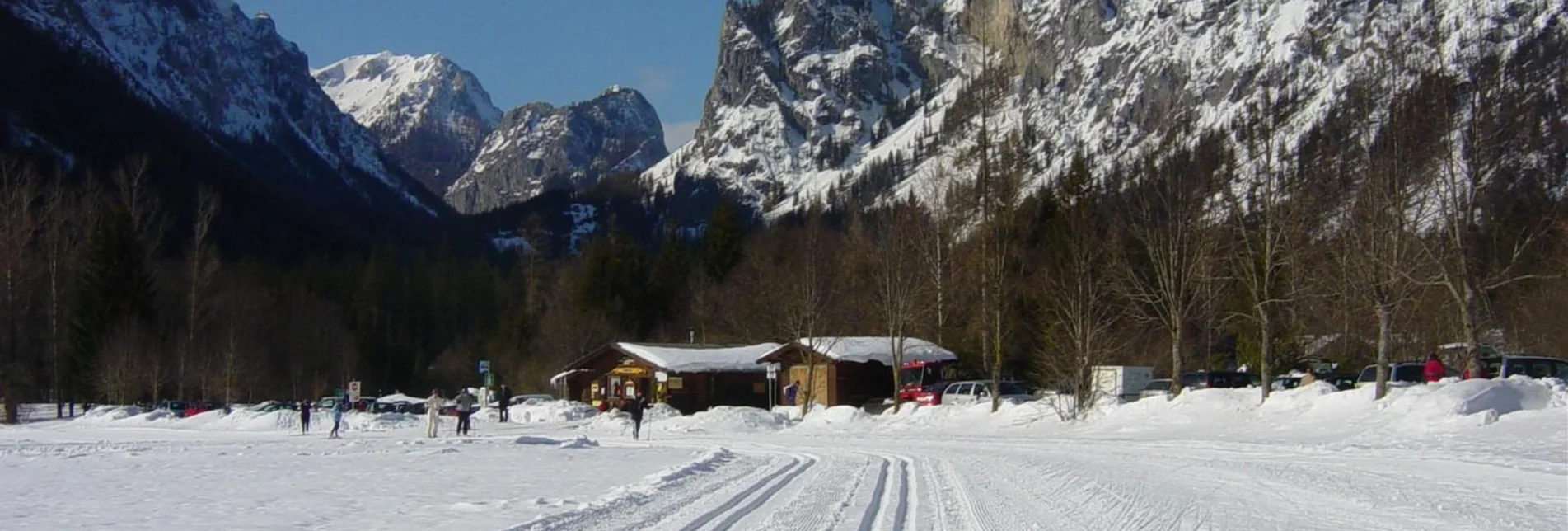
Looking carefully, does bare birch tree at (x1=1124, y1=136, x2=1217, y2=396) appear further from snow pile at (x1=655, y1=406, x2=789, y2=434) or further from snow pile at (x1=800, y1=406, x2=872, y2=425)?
snow pile at (x1=655, y1=406, x2=789, y2=434)

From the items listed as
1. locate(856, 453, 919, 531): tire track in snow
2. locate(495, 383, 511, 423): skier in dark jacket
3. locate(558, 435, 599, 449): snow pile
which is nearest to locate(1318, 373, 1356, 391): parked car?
locate(558, 435, 599, 449): snow pile

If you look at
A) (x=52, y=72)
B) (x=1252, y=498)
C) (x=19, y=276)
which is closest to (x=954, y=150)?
(x=1252, y=498)

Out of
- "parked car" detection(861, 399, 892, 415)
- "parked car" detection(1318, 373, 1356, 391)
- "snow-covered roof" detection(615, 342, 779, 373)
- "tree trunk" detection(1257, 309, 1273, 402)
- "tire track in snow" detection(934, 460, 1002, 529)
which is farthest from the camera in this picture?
"snow-covered roof" detection(615, 342, 779, 373)

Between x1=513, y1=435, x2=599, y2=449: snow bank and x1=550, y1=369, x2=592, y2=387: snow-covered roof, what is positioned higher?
x1=550, y1=369, x2=592, y2=387: snow-covered roof

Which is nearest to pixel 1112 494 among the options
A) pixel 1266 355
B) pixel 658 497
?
pixel 658 497

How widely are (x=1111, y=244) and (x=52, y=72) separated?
5150 inches

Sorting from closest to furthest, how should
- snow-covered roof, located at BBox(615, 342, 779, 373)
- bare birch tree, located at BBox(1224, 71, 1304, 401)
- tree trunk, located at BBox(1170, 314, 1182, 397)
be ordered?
bare birch tree, located at BBox(1224, 71, 1304, 401), tree trunk, located at BBox(1170, 314, 1182, 397), snow-covered roof, located at BBox(615, 342, 779, 373)

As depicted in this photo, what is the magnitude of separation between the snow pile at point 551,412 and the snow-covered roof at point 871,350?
31.0 feet

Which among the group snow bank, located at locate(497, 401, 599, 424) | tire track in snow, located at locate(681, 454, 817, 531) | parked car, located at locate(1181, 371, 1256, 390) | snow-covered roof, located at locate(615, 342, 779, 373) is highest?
snow-covered roof, located at locate(615, 342, 779, 373)

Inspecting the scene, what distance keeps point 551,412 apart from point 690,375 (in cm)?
842

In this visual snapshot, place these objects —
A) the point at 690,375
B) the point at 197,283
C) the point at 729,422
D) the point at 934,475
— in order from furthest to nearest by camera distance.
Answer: the point at 197,283 < the point at 690,375 < the point at 729,422 < the point at 934,475

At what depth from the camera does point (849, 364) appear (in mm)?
54062

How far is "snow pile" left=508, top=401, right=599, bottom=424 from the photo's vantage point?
51.4 metres

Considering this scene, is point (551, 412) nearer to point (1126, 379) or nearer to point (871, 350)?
point (871, 350)
